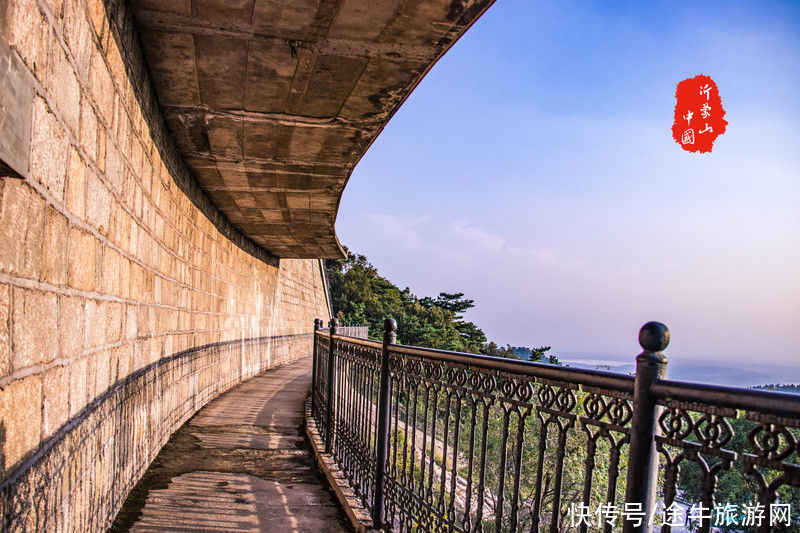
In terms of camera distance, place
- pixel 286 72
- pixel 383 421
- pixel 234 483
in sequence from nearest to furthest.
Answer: pixel 383 421
pixel 286 72
pixel 234 483

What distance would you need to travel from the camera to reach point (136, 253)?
457 cm

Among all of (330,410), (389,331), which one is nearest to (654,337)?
(389,331)

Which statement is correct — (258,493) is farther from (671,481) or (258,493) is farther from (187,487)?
(671,481)

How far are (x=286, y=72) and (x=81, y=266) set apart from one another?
→ 232 cm

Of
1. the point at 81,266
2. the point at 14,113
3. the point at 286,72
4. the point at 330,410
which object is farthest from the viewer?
the point at 330,410

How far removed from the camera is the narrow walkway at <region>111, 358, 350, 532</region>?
14.3 feet

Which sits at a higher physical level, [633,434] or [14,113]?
[14,113]

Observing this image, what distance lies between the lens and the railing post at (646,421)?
183 centimetres

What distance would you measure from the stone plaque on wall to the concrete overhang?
6.43 feet

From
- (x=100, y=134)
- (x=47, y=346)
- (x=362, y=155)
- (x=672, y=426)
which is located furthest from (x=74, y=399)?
(x=362, y=155)

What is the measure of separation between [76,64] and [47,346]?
4.06ft

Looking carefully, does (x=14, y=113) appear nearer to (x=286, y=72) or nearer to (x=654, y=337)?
(x=654, y=337)

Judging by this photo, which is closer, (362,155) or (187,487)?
(187,487)

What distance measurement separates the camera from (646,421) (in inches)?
72.2
